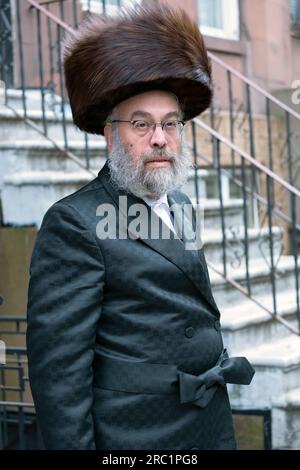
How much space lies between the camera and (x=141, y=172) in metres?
2.31

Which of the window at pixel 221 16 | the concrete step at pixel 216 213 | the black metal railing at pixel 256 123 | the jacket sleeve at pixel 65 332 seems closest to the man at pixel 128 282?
the jacket sleeve at pixel 65 332

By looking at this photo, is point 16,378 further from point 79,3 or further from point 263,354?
point 79,3

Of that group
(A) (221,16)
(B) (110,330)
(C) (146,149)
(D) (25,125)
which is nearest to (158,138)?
(C) (146,149)

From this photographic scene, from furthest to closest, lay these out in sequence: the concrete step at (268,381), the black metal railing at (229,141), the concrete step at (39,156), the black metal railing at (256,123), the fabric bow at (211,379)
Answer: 1. the black metal railing at (256,123)
2. the black metal railing at (229,141)
3. the concrete step at (39,156)
4. the concrete step at (268,381)
5. the fabric bow at (211,379)

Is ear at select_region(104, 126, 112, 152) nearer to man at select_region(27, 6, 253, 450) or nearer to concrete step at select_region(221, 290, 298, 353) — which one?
man at select_region(27, 6, 253, 450)

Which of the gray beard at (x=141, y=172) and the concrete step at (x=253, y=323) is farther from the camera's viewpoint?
the concrete step at (x=253, y=323)

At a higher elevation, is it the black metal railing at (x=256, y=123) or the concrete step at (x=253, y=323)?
the black metal railing at (x=256, y=123)

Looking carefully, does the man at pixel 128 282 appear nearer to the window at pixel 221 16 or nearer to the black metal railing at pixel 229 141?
the black metal railing at pixel 229 141

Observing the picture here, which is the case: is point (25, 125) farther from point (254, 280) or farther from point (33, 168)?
point (254, 280)

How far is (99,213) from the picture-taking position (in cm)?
228

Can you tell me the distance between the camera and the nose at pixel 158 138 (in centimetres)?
228

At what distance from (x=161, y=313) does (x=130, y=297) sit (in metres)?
0.12

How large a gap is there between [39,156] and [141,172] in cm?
241

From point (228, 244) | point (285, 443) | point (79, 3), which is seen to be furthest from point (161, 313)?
point (79, 3)
